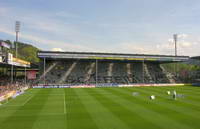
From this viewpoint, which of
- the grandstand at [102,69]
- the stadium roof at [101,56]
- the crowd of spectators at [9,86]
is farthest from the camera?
the grandstand at [102,69]

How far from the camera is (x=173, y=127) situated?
491 inches

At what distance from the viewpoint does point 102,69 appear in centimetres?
6219

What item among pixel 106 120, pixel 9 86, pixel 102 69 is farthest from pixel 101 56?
pixel 106 120

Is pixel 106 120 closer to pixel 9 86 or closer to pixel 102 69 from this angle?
pixel 9 86

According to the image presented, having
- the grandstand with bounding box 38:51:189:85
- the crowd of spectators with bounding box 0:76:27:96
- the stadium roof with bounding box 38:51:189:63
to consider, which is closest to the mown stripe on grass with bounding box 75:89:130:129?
the crowd of spectators with bounding box 0:76:27:96

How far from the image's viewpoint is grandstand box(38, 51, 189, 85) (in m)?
52.0

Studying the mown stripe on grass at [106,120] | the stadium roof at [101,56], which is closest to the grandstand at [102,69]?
the stadium roof at [101,56]

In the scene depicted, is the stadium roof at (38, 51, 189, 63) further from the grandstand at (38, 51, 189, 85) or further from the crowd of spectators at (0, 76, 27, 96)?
the crowd of spectators at (0, 76, 27, 96)

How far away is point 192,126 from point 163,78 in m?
52.6

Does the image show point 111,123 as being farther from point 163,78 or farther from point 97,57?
point 163,78

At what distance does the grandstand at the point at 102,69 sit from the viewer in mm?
52000

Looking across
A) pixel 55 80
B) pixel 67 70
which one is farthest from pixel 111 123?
pixel 67 70

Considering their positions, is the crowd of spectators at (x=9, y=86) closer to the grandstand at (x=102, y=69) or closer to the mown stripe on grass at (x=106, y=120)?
the grandstand at (x=102, y=69)

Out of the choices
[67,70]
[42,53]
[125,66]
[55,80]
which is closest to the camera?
[42,53]
